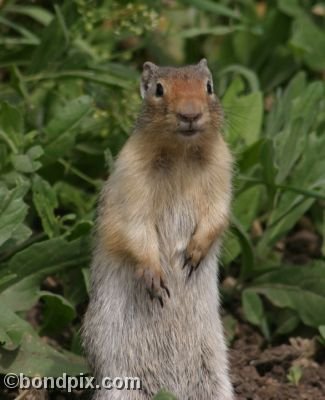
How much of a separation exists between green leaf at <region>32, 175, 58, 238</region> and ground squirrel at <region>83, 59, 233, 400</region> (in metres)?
0.72

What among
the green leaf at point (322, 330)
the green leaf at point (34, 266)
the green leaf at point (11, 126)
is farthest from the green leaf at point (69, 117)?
the green leaf at point (322, 330)

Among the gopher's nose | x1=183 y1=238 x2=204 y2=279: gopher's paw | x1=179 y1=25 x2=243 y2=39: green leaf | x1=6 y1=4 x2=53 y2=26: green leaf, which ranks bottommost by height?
x1=183 y1=238 x2=204 y2=279: gopher's paw

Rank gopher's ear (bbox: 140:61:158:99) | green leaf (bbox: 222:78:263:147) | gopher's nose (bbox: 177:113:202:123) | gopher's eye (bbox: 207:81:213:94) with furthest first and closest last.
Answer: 1. green leaf (bbox: 222:78:263:147)
2. gopher's ear (bbox: 140:61:158:99)
3. gopher's eye (bbox: 207:81:213:94)
4. gopher's nose (bbox: 177:113:202:123)

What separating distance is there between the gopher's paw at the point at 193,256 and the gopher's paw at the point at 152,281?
167mm

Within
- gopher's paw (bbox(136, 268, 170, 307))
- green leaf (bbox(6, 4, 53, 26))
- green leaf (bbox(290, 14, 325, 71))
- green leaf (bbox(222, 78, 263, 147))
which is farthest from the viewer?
green leaf (bbox(290, 14, 325, 71))

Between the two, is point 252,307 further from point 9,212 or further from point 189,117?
point 189,117

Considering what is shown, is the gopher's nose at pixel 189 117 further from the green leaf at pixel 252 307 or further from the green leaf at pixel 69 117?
the green leaf at pixel 252 307

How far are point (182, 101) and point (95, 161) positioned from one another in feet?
6.49

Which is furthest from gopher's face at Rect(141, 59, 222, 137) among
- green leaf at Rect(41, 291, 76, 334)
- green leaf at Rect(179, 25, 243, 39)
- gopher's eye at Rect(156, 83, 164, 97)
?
green leaf at Rect(179, 25, 243, 39)

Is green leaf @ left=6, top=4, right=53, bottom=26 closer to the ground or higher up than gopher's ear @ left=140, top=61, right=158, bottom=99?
closer to the ground

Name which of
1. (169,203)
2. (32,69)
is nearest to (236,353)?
(169,203)

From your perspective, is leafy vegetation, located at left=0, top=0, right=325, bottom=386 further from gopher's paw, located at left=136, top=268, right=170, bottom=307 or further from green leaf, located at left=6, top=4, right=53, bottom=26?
gopher's paw, located at left=136, top=268, right=170, bottom=307

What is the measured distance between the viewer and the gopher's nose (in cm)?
532

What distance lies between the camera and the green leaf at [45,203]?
6379 mm
